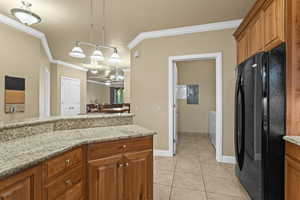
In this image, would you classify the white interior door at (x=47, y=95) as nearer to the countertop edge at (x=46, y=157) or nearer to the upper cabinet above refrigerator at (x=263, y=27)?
the countertop edge at (x=46, y=157)

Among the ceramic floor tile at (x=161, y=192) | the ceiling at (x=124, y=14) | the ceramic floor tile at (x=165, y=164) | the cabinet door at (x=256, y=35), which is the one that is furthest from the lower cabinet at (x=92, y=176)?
the ceiling at (x=124, y=14)

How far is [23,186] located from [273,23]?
2492mm

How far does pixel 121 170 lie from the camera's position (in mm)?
1488

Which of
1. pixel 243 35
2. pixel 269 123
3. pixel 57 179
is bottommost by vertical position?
pixel 57 179

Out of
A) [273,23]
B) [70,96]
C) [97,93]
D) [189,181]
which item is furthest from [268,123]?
[97,93]

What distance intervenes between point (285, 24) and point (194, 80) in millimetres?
3887

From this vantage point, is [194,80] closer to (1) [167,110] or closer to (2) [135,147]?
(1) [167,110]

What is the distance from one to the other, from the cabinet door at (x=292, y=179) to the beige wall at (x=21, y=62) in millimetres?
4191

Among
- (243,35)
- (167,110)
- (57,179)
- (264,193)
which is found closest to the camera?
(57,179)

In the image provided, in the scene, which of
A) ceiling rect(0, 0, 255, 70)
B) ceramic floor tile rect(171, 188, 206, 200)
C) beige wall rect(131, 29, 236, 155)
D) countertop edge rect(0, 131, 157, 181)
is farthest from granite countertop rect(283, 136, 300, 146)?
ceiling rect(0, 0, 255, 70)

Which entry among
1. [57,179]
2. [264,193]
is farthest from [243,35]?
[57,179]

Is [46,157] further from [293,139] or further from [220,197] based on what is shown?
[220,197]

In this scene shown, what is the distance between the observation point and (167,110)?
329cm

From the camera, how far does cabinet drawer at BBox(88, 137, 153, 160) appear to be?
4.51ft
